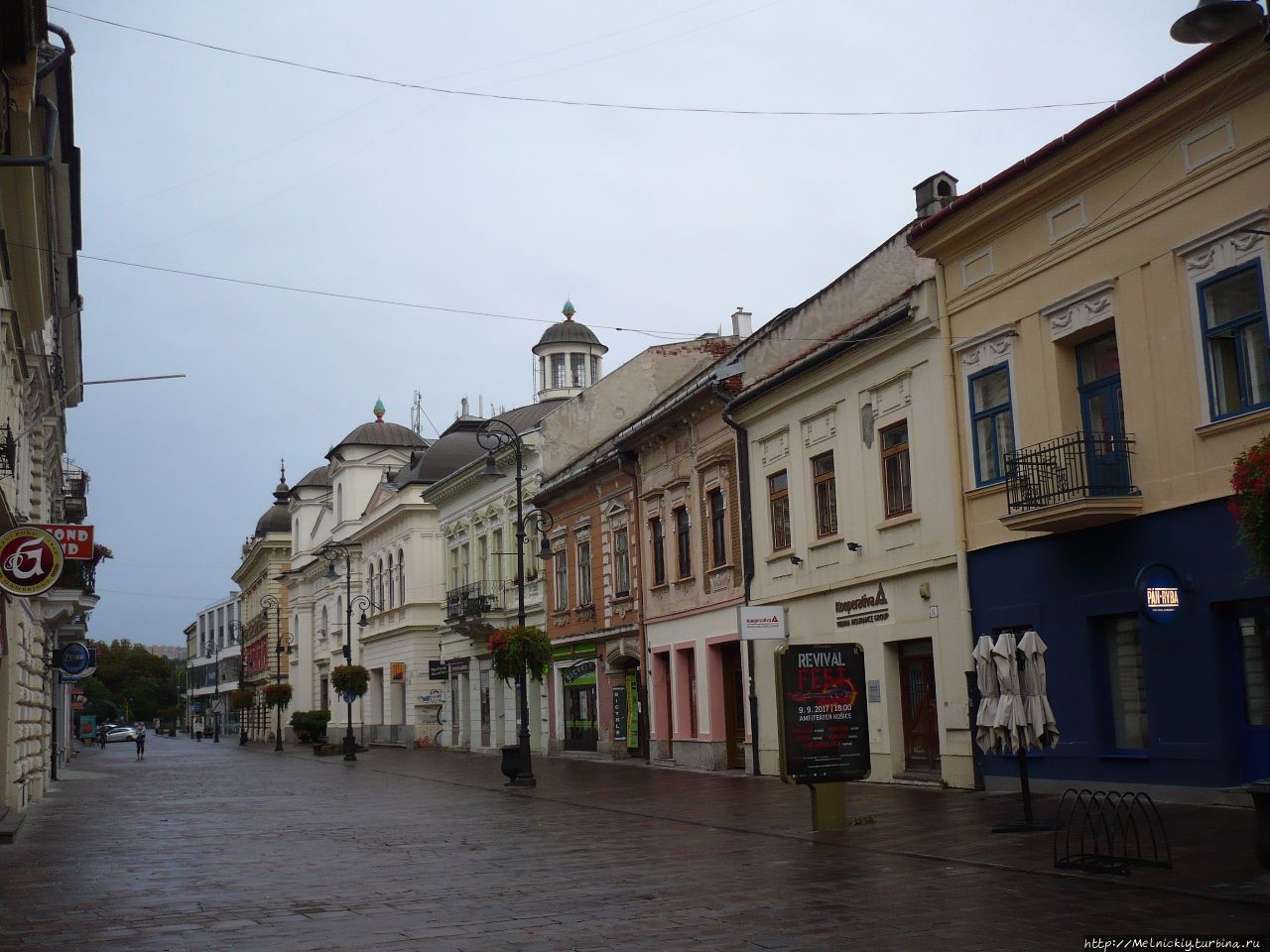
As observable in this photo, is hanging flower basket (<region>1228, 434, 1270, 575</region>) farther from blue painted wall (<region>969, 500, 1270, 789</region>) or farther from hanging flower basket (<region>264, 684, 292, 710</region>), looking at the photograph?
hanging flower basket (<region>264, 684, 292, 710</region>)

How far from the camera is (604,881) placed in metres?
12.3

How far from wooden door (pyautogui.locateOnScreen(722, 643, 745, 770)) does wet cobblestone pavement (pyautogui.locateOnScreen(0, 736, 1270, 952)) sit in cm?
632

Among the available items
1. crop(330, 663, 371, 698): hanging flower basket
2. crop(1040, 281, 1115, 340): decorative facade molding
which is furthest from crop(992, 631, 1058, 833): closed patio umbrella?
crop(330, 663, 371, 698): hanging flower basket

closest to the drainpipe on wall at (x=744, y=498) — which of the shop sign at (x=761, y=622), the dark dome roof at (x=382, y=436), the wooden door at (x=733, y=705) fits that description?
the wooden door at (x=733, y=705)

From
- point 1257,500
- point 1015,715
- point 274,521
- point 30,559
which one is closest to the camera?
point 1257,500

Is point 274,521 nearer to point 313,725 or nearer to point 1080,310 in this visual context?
point 313,725

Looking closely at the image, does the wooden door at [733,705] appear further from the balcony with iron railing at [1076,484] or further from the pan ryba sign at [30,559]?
the pan ryba sign at [30,559]

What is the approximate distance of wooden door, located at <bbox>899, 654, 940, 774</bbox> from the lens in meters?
22.0

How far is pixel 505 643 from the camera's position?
3022 centimetres

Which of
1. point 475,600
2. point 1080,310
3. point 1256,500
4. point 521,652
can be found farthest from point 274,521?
point 1256,500

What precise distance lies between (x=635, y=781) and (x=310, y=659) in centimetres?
5967

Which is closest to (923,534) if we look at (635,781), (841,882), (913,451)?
(913,451)

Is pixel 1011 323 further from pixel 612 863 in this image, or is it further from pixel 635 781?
pixel 635 781

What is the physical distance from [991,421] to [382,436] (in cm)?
5348
